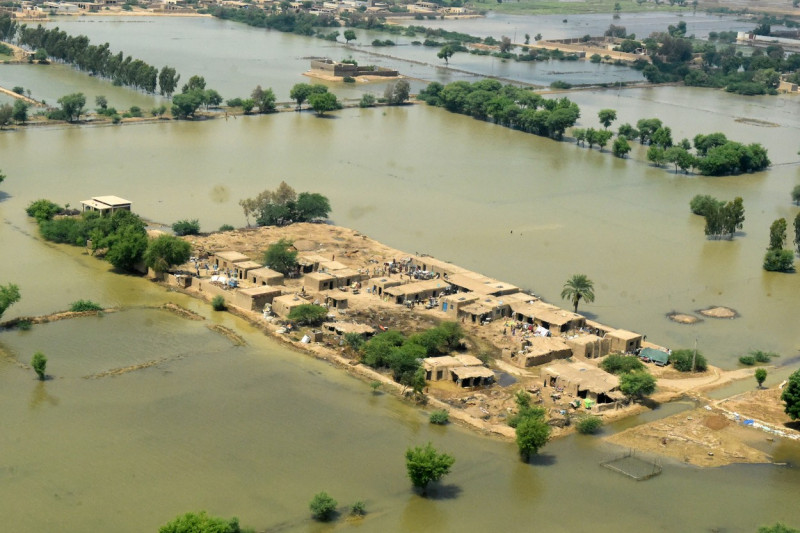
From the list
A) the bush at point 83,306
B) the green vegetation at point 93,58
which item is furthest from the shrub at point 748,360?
the green vegetation at point 93,58

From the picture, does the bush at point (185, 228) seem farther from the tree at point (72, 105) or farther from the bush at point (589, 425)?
the tree at point (72, 105)

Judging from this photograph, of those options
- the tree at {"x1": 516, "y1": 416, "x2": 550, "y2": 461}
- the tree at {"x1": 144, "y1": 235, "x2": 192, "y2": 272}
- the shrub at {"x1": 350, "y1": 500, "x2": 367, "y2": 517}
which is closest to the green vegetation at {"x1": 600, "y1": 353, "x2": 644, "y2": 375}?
the tree at {"x1": 516, "y1": 416, "x2": 550, "y2": 461}

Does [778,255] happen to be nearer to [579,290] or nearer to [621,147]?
[579,290]

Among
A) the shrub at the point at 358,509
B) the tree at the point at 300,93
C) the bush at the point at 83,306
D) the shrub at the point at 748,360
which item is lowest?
the shrub at the point at 358,509

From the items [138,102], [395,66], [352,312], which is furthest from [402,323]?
[395,66]

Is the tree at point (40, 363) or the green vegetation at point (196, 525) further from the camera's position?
the tree at point (40, 363)
